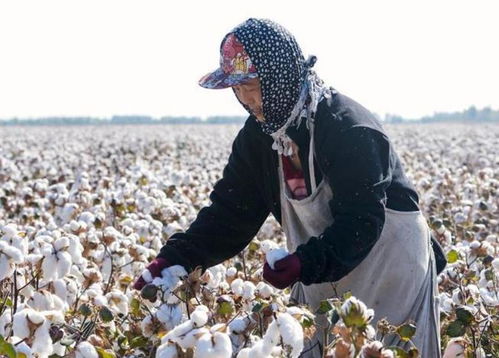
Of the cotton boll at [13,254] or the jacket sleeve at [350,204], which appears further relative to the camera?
the jacket sleeve at [350,204]

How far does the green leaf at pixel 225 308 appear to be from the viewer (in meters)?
2.30

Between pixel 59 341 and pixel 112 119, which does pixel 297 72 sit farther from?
pixel 112 119

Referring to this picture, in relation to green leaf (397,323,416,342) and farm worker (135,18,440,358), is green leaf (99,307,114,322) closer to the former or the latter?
farm worker (135,18,440,358)

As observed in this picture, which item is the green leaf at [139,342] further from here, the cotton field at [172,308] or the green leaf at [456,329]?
the green leaf at [456,329]

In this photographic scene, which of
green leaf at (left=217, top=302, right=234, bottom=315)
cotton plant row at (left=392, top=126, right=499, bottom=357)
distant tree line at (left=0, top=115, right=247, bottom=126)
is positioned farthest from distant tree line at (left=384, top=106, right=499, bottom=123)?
green leaf at (left=217, top=302, right=234, bottom=315)

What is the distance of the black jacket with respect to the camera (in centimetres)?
251

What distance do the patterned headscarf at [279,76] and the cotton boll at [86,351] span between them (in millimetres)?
969

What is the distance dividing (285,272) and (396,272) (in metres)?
0.55

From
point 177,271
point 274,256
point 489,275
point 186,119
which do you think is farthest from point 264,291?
point 186,119

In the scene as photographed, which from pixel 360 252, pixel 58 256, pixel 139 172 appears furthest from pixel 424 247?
pixel 139 172

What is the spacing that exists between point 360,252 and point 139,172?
5.79 metres

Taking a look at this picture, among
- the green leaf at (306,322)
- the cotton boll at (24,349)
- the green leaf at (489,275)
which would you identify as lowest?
the green leaf at (489,275)

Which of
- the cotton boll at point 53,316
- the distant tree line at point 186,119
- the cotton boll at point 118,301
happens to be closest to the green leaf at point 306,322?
the cotton boll at point 53,316

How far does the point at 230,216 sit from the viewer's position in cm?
320
